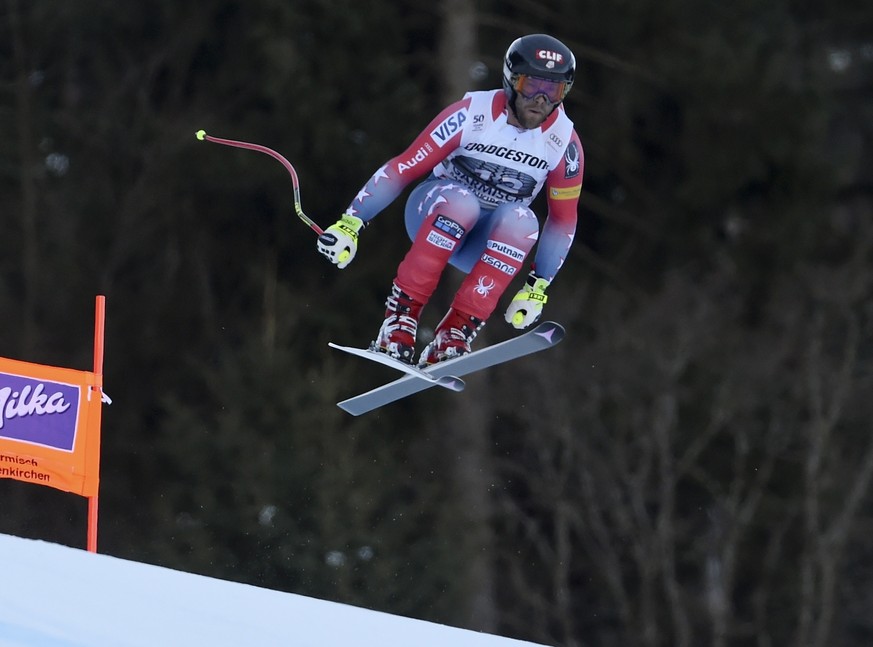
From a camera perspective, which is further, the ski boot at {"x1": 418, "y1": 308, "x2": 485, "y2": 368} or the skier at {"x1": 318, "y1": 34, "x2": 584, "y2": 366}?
the ski boot at {"x1": 418, "y1": 308, "x2": 485, "y2": 368}

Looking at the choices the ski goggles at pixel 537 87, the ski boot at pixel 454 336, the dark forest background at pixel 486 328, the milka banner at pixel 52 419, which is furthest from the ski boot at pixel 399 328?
the dark forest background at pixel 486 328

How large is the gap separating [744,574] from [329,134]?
721 cm

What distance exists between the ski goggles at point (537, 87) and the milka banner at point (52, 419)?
255cm

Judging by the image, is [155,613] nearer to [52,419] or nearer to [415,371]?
[415,371]

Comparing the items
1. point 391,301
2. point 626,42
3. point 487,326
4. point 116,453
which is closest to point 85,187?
point 116,453

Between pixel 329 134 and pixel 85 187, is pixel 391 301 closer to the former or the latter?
pixel 329 134

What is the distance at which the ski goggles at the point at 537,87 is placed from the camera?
7254 millimetres

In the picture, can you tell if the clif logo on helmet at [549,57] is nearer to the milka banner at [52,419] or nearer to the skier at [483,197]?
the skier at [483,197]

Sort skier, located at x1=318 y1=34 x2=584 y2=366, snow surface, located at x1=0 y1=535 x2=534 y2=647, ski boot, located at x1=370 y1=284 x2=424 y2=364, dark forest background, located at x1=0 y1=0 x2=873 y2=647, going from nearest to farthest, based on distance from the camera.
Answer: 1. snow surface, located at x1=0 y1=535 x2=534 y2=647
2. skier, located at x1=318 y1=34 x2=584 y2=366
3. ski boot, located at x1=370 y1=284 x2=424 y2=364
4. dark forest background, located at x1=0 y1=0 x2=873 y2=647

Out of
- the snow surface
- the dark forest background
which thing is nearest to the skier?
the snow surface

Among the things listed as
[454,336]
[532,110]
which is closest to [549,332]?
[454,336]

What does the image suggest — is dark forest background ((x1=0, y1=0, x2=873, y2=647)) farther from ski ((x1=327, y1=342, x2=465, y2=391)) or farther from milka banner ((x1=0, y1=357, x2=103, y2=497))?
ski ((x1=327, y1=342, x2=465, y2=391))

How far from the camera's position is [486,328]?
17.7m

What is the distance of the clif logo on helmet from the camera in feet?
23.7
